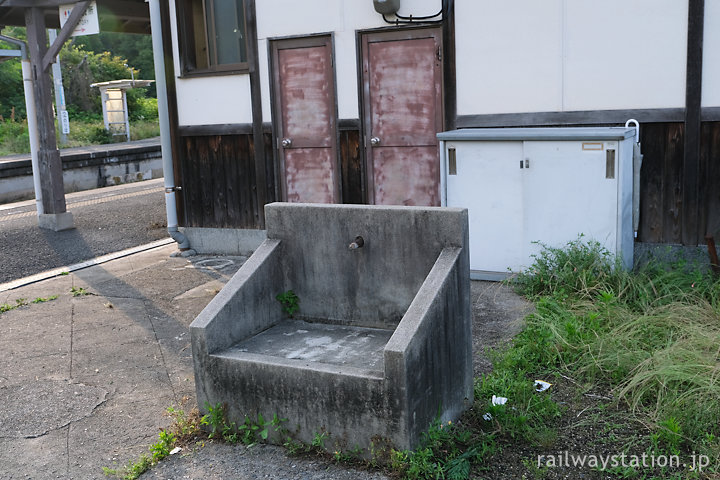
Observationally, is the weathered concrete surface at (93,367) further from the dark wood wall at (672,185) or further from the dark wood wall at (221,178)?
the dark wood wall at (672,185)

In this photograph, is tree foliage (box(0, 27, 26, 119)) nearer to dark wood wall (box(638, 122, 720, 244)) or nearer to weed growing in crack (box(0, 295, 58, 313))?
weed growing in crack (box(0, 295, 58, 313))

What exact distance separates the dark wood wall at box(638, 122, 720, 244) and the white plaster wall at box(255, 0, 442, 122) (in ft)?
8.39

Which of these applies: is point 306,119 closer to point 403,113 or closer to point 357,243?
point 403,113

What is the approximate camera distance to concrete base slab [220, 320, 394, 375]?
4.12 meters

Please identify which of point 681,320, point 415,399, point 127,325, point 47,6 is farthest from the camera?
point 47,6

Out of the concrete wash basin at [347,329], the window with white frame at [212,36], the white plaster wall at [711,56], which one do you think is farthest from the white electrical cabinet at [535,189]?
the window with white frame at [212,36]

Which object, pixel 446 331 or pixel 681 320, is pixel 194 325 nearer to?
pixel 446 331

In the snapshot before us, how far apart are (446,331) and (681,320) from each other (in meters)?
2.06

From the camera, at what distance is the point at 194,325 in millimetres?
4191

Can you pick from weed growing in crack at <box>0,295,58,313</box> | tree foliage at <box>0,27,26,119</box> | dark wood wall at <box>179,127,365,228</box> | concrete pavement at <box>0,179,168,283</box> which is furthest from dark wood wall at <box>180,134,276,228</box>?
tree foliage at <box>0,27,26,119</box>

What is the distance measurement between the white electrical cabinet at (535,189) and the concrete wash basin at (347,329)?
2.62 meters

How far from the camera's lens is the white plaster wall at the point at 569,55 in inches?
263

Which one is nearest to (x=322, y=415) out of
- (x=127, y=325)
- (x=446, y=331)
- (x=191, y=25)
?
(x=446, y=331)

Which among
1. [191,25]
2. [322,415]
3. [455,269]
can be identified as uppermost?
[191,25]
